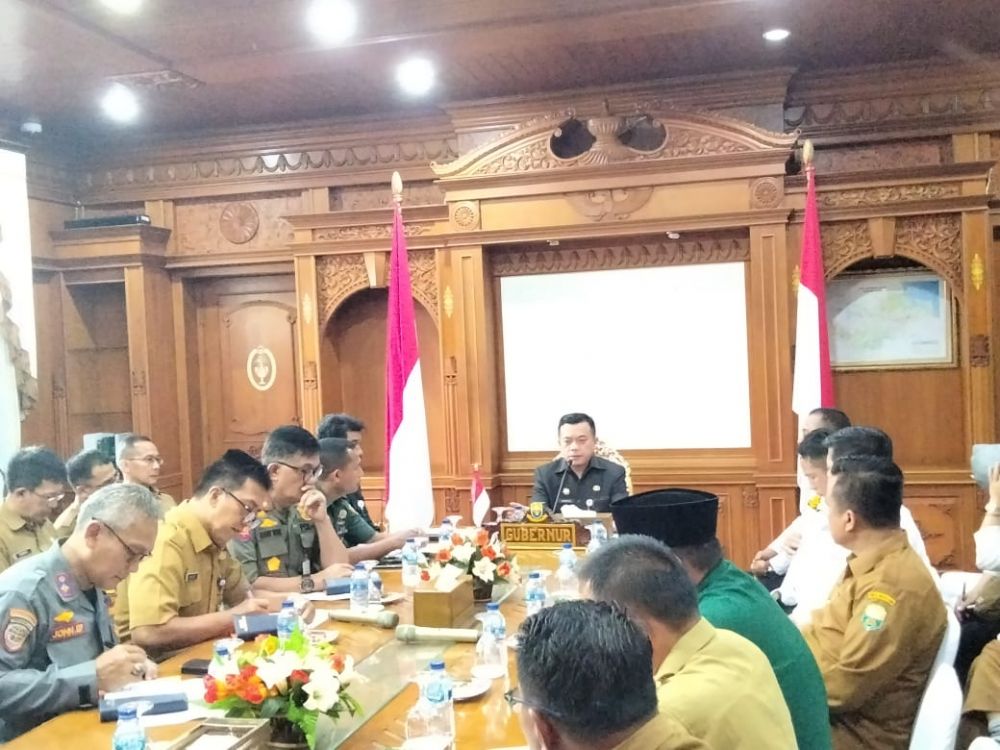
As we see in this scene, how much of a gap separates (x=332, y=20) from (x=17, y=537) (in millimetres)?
2628

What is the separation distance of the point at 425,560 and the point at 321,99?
10.7 feet

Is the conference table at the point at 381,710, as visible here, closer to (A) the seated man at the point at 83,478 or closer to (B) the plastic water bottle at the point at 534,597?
(B) the plastic water bottle at the point at 534,597

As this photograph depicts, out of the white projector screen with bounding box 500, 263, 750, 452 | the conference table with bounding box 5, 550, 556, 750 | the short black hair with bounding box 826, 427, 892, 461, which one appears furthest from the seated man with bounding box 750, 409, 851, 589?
the conference table with bounding box 5, 550, 556, 750

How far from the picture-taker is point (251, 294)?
257 inches

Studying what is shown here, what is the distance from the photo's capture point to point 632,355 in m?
5.76

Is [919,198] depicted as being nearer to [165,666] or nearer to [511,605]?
[511,605]

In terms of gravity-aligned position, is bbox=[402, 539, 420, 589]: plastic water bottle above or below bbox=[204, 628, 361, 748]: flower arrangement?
below

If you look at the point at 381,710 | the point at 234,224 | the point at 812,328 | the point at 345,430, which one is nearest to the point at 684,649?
the point at 381,710

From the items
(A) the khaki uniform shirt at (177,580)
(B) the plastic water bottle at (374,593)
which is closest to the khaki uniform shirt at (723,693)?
(B) the plastic water bottle at (374,593)

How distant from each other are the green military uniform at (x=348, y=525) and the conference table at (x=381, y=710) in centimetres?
140

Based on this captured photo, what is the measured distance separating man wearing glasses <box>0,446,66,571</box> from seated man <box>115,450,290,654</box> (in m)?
1.07

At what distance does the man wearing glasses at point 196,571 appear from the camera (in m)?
2.79

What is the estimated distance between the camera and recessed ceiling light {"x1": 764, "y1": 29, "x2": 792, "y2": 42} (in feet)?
15.2

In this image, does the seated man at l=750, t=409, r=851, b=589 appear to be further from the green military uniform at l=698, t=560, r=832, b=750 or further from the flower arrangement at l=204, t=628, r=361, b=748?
the flower arrangement at l=204, t=628, r=361, b=748
